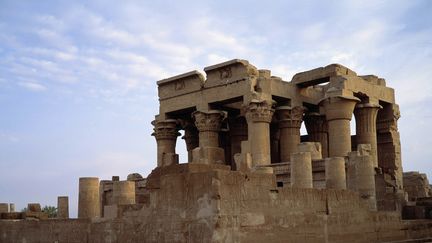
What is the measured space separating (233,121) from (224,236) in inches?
745

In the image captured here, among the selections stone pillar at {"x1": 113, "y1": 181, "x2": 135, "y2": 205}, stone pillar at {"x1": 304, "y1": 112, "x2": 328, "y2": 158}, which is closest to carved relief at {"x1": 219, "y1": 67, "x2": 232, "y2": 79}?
stone pillar at {"x1": 304, "y1": 112, "x2": 328, "y2": 158}

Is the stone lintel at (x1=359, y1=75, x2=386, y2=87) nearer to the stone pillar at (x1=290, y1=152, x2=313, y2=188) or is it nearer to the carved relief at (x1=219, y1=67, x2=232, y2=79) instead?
the carved relief at (x1=219, y1=67, x2=232, y2=79)

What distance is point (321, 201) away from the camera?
1429cm

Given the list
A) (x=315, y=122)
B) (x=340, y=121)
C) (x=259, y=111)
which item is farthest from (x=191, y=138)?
Result: (x=340, y=121)

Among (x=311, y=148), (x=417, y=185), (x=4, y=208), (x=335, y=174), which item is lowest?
(x=4, y=208)

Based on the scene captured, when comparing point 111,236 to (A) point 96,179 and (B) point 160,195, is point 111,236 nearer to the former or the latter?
(B) point 160,195

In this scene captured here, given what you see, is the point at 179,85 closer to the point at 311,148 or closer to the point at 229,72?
the point at 229,72

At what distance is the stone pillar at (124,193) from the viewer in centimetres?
1712

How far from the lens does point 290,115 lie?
26250mm

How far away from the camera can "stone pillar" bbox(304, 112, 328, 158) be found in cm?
2909

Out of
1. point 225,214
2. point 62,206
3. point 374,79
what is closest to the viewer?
point 225,214

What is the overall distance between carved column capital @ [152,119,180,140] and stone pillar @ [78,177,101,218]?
455 inches

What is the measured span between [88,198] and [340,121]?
39.5 feet

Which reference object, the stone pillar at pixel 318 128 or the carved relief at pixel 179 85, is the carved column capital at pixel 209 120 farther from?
the stone pillar at pixel 318 128
